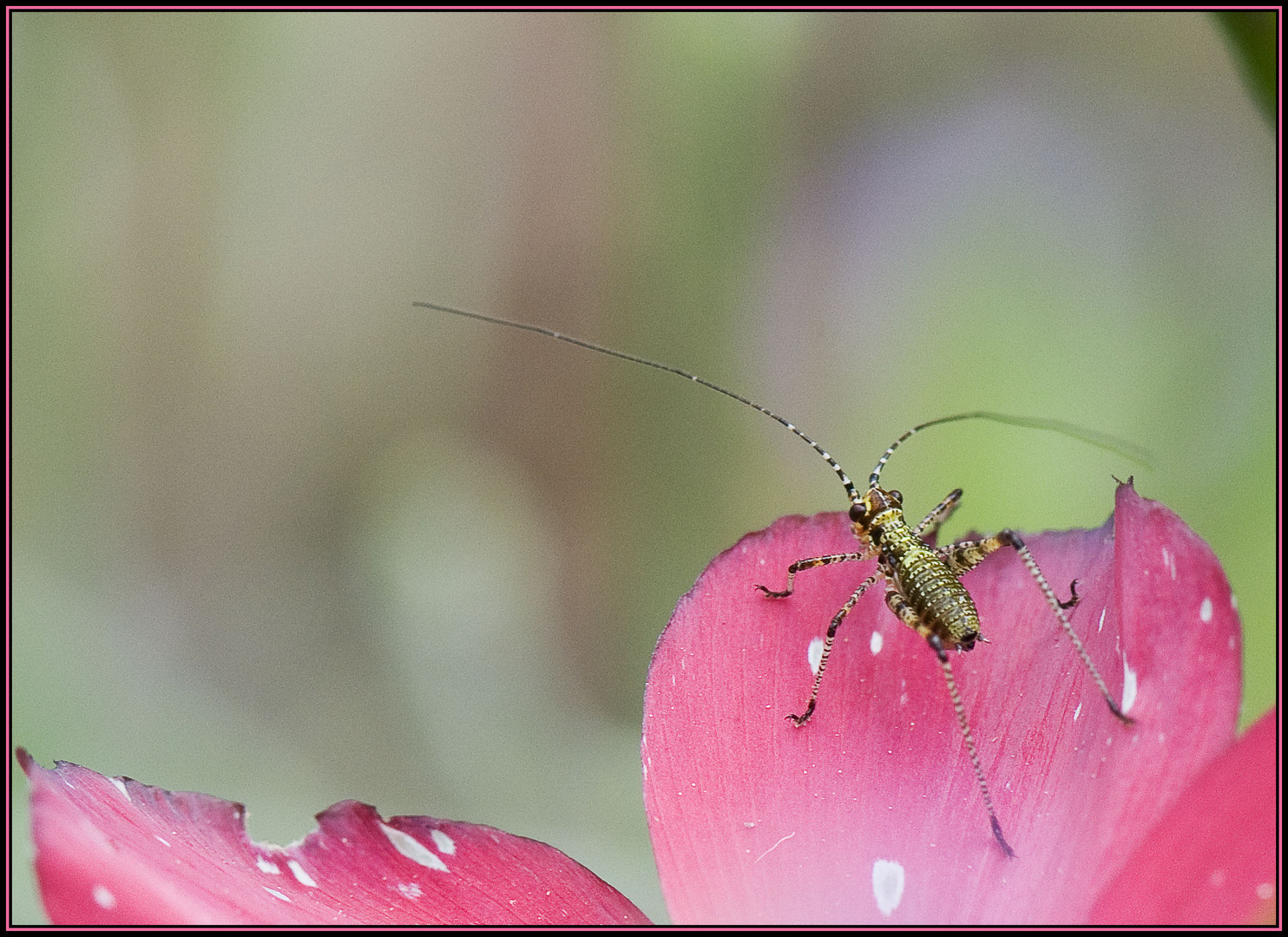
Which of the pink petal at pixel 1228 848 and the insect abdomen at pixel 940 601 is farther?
the insect abdomen at pixel 940 601

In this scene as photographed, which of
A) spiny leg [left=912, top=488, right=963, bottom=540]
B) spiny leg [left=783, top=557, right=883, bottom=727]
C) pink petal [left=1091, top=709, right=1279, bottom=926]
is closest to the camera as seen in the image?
pink petal [left=1091, top=709, right=1279, bottom=926]

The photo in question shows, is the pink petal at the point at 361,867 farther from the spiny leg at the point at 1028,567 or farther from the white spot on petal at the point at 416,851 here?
the spiny leg at the point at 1028,567

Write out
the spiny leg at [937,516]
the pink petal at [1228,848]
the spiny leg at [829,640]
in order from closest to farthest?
the pink petal at [1228,848] → the spiny leg at [829,640] → the spiny leg at [937,516]

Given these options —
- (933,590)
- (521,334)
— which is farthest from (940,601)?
(521,334)

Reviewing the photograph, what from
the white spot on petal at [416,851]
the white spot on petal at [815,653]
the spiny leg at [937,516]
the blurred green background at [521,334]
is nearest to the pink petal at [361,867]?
the white spot on petal at [416,851]

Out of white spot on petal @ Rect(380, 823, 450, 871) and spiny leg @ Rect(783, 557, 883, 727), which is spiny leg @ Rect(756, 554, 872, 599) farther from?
white spot on petal @ Rect(380, 823, 450, 871)

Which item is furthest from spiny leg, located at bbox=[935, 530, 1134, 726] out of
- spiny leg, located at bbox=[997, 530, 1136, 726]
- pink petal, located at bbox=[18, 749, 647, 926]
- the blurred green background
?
the blurred green background

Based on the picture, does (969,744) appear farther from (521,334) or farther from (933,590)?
(521,334)
